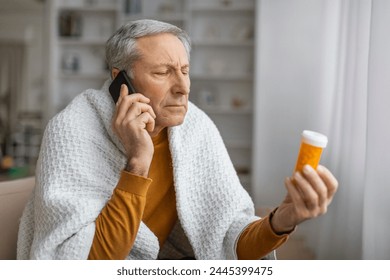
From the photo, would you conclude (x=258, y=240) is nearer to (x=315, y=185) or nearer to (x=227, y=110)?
(x=315, y=185)

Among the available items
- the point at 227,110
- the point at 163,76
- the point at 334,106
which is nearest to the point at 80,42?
the point at 227,110

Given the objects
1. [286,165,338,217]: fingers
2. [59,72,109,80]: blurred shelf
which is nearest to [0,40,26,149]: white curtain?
[59,72,109,80]: blurred shelf

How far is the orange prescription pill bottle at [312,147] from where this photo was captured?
60cm

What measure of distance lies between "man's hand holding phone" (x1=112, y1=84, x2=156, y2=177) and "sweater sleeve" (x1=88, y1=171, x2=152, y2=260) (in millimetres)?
25

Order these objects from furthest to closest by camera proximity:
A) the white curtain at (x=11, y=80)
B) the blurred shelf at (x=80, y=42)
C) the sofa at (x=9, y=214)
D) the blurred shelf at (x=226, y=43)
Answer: the white curtain at (x=11, y=80)
the blurred shelf at (x=80, y=42)
the blurred shelf at (x=226, y=43)
the sofa at (x=9, y=214)

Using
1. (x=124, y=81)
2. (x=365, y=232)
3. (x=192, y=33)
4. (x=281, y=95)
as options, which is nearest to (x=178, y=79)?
(x=124, y=81)

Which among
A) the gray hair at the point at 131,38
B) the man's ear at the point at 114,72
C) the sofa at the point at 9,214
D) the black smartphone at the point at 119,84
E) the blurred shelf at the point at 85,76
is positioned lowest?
the sofa at the point at 9,214

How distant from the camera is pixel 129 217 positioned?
772mm

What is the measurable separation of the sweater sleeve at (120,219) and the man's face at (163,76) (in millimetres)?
181

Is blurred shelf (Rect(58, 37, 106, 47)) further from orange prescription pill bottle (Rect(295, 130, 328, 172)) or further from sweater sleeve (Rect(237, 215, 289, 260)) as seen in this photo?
orange prescription pill bottle (Rect(295, 130, 328, 172))

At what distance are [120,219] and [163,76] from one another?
1.01 feet

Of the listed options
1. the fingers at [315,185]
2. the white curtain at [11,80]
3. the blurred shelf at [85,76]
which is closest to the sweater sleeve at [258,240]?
the fingers at [315,185]

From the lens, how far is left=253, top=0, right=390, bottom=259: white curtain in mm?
1274

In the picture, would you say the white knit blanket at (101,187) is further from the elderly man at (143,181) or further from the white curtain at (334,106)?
the white curtain at (334,106)
